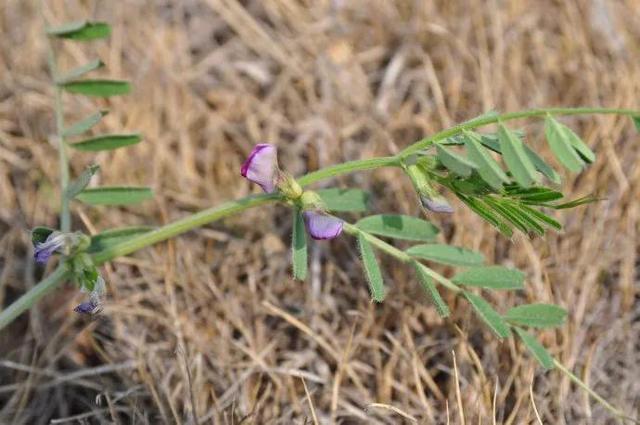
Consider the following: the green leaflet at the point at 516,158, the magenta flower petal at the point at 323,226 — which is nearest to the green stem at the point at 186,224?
the magenta flower petal at the point at 323,226

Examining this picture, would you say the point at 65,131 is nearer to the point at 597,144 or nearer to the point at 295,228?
the point at 295,228

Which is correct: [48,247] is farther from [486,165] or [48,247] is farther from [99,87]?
[486,165]

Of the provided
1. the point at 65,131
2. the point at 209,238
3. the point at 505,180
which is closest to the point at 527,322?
the point at 505,180

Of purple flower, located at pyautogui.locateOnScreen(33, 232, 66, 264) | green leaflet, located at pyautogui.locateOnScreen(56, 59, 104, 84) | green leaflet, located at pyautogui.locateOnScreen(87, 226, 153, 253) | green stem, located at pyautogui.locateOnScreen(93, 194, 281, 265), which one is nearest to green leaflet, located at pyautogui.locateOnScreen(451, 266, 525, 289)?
green stem, located at pyautogui.locateOnScreen(93, 194, 281, 265)

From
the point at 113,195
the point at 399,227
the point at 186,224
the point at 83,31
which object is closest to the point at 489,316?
the point at 399,227

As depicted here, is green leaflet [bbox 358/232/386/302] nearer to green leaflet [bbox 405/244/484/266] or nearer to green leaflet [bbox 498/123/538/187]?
green leaflet [bbox 405/244/484/266]
